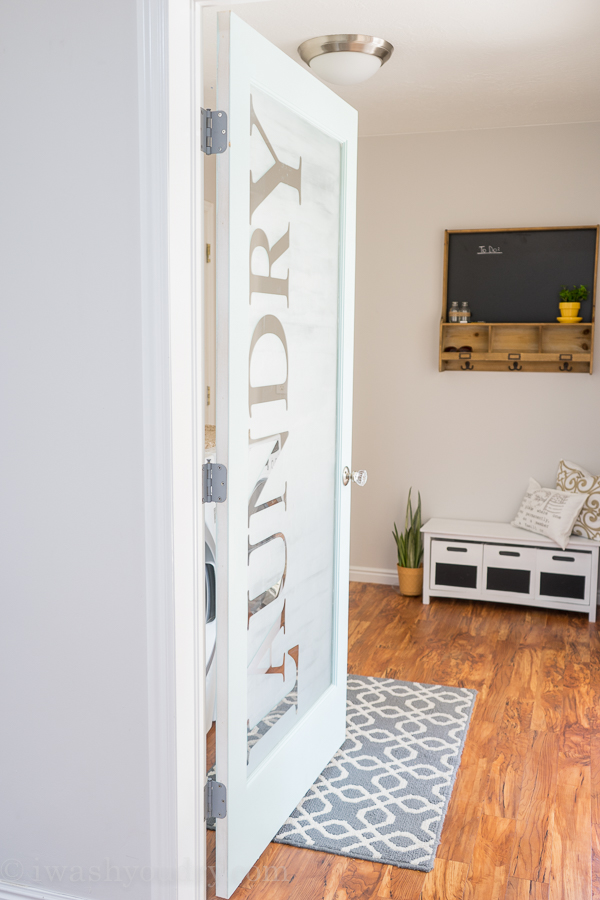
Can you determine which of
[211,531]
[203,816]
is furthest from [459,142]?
[203,816]

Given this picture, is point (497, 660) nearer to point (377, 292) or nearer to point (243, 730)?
point (243, 730)

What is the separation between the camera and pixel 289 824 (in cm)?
227

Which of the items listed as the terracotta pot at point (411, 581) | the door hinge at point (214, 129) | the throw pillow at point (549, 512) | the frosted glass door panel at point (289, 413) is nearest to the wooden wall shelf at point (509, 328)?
the throw pillow at point (549, 512)

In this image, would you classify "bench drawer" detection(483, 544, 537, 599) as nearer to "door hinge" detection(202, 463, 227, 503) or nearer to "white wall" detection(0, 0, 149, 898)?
"door hinge" detection(202, 463, 227, 503)

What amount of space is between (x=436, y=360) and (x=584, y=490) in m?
1.15

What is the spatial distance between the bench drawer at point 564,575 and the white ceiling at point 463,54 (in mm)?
2360

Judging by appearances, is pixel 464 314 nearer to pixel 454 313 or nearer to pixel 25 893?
pixel 454 313

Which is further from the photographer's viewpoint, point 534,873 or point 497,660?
point 497,660

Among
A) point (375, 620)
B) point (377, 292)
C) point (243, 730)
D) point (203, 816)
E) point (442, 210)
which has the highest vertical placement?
point (442, 210)

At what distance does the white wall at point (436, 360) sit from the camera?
438cm

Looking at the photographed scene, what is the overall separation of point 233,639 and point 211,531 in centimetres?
66

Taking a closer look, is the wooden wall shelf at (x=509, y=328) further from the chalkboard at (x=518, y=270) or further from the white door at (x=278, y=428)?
the white door at (x=278, y=428)

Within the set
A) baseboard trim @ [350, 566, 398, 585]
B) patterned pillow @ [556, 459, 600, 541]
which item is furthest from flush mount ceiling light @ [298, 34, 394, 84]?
baseboard trim @ [350, 566, 398, 585]

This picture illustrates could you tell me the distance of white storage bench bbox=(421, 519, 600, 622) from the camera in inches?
165
